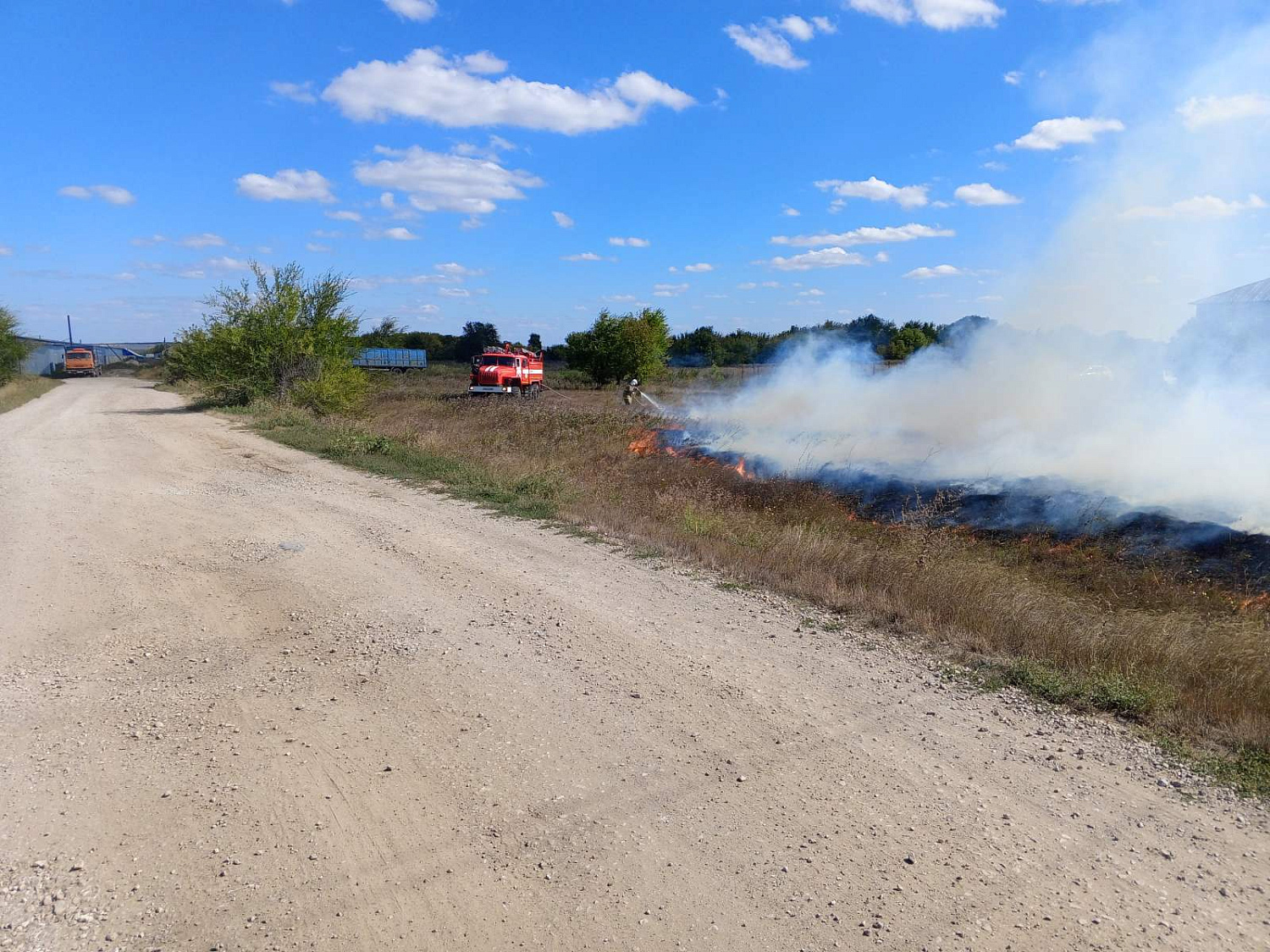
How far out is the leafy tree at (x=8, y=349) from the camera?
49594 mm

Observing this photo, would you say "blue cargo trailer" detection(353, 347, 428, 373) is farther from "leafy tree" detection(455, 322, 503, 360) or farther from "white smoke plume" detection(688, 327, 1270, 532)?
"white smoke plume" detection(688, 327, 1270, 532)

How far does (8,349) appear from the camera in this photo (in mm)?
51000

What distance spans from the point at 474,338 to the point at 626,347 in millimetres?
61738

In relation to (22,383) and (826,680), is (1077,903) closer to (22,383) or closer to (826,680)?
(826,680)

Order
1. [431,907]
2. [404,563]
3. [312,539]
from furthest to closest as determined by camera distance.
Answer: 1. [312,539]
2. [404,563]
3. [431,907]

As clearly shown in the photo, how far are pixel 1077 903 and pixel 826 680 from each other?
89.7 inches

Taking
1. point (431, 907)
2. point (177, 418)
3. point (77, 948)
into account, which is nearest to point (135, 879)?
point (77, 948)

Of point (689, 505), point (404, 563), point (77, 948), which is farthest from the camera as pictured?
point (689, 505)

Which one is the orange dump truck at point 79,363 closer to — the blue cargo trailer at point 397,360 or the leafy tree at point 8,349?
the leafy tree at point 8,349

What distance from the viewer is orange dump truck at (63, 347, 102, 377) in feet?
216

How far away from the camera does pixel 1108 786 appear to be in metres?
4.13

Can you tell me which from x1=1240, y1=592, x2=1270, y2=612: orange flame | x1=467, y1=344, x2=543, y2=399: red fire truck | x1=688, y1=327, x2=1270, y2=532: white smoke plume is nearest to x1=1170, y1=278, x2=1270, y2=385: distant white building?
x1=688, y1=327, x2=1270, y2=532: white smoke plume

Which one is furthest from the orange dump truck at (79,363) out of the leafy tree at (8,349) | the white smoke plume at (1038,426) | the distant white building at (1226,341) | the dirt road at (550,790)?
the distant white building at (1226,341)

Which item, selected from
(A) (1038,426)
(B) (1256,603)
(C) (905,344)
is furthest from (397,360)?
(B) (1256,603)
